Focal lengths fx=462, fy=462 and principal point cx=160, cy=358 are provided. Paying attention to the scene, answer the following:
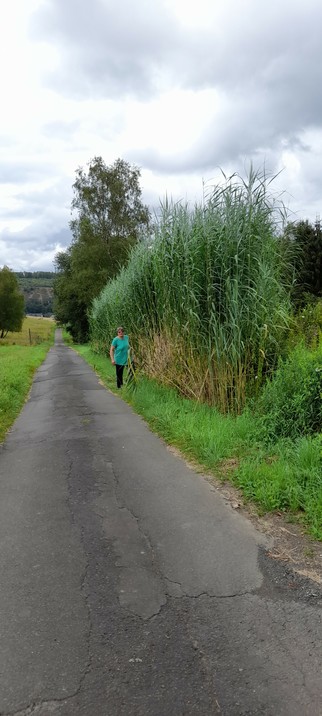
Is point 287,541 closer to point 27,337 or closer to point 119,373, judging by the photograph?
point 119,373

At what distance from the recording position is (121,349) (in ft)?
40.1

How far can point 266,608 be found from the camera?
2.81 metres

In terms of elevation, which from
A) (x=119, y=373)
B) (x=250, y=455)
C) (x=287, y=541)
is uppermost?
(x=119, y=373)

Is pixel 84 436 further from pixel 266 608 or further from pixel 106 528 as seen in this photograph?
pixel 266 608

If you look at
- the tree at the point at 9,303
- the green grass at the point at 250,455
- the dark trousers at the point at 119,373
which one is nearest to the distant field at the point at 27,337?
the tree at the point at 9,303

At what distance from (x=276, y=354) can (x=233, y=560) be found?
4172 mm

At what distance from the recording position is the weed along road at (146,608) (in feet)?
7.14

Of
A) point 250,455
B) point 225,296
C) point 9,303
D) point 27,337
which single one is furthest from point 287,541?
point 27,337

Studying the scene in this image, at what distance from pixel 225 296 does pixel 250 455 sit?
3.00 m

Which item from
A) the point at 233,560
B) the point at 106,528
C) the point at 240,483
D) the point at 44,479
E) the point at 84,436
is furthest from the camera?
the point at 84,436

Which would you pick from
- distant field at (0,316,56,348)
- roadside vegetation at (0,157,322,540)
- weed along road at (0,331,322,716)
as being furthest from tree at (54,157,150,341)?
weed along road at (0,331,322,716)

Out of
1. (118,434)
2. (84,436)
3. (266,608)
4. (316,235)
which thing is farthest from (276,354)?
(316,235)

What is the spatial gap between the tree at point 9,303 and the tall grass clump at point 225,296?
50.3 meters

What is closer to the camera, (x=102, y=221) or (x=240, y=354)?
(x=240, y=354)
